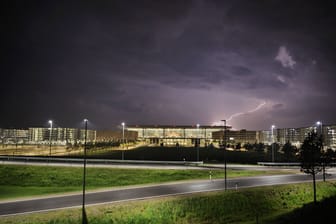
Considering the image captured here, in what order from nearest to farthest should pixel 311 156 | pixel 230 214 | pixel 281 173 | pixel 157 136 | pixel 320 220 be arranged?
pixel 320 220 → pixel 230 214 → pixel 311 156 → pixel 281 173 → pixel 157 136

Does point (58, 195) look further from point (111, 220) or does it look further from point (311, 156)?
point (311, 156)

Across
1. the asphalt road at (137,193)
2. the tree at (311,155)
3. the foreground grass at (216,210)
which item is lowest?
the foreground grass at (216,210)

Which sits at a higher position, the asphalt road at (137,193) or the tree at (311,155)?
the tree at (311,155)

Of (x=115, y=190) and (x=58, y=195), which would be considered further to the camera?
(x=115, y=190)

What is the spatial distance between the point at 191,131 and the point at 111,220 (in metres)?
164

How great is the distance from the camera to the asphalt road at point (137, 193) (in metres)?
22.4

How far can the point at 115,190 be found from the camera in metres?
28.3

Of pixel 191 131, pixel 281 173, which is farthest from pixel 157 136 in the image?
pixel 281 173

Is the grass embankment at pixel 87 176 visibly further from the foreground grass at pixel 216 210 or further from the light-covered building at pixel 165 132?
the light-covered building at pixel 165 132

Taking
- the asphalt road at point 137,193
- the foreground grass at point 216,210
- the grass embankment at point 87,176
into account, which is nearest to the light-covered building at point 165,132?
the grass embankment at point 87,176

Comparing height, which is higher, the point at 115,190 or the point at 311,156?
the point at 311,156

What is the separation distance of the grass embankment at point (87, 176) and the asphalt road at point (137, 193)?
13.1 feet

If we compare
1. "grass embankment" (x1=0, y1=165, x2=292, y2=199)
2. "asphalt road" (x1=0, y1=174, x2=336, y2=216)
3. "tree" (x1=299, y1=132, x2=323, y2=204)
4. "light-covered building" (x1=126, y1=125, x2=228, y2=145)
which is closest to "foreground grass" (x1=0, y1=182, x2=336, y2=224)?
"asphalt road" (x1=0, y1=174, x2=336, y2=216)

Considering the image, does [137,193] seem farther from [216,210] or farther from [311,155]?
[311,155]
